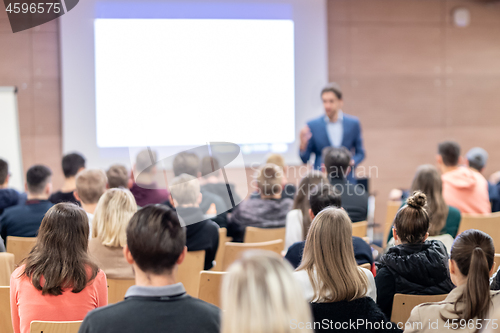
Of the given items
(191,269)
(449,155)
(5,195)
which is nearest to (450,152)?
(449,155)

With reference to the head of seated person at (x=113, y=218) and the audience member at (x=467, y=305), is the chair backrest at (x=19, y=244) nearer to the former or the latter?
the head of seated person at (x=113, y=218)

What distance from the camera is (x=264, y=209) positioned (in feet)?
11.1

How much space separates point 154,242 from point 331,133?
3.83 m

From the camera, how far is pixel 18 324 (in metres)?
1.82

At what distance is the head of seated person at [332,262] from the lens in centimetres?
168

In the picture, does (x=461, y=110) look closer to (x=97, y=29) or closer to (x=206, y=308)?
(x=97, y=29)

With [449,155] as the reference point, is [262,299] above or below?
below

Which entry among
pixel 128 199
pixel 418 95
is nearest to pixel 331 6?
pixel 418 95

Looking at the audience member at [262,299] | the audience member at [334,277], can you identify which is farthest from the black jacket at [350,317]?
the audience member at [262,299]

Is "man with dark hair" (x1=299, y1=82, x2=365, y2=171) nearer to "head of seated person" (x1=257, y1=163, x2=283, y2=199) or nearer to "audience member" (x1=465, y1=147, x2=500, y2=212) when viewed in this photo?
"audience member" (x1=465, y1=147, x2=500, y2=212)

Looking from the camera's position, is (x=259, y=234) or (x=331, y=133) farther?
(x=331, y=133)

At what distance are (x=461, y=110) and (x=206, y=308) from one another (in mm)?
6382

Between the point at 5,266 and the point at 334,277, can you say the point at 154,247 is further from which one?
the point at 5,266

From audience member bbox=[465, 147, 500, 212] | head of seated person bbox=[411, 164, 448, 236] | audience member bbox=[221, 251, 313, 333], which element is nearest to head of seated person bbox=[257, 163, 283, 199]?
head of seated person bbox=[411, 164, 448, 236]
